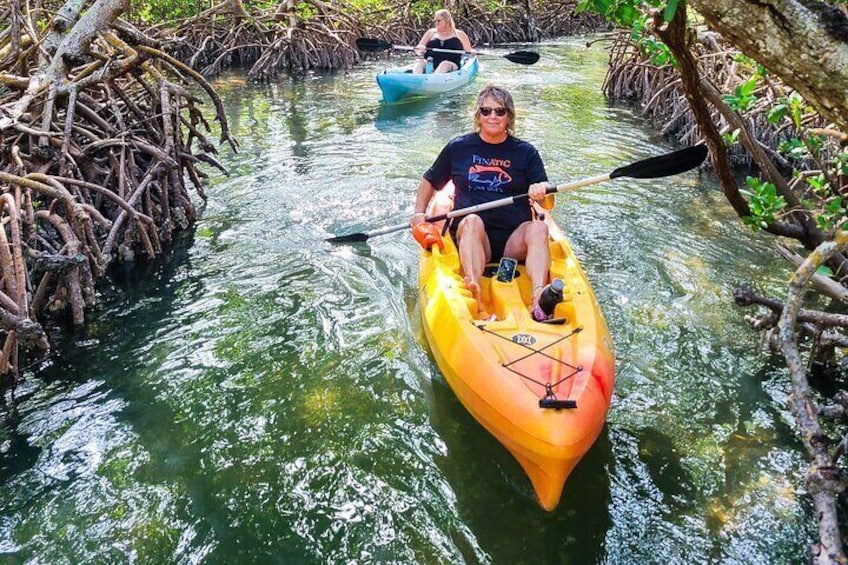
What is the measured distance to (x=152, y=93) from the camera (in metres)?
5.48

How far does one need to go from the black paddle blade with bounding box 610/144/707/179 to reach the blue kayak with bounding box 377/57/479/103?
6.70 metres

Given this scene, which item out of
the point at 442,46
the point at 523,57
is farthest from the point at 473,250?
the point at 442,46

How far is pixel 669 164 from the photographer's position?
365 centimetres

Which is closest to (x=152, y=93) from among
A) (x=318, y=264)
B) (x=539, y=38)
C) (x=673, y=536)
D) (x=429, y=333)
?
(x=318, y=264)

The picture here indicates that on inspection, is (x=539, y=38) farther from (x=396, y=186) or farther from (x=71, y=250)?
(x=71, y=250)

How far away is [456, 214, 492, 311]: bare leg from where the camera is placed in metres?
3.58

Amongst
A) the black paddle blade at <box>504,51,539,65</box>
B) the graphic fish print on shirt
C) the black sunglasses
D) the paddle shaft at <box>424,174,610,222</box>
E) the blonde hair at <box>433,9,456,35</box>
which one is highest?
the blonde hair at <box>433,9,456,35</box>

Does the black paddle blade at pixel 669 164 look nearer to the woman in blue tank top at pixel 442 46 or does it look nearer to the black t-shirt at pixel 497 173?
the black t-shirt at pixel 497 173

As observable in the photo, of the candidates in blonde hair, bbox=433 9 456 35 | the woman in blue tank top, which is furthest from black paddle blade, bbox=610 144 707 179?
blonde hair, bbox=433 9 456 35

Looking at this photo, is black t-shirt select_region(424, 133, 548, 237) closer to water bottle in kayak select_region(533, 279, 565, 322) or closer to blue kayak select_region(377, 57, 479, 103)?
water bottle in kayak select_region(533, 279, 565, 322)

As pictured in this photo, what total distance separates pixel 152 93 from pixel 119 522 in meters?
3.89

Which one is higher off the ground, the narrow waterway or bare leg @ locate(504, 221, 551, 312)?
bare leg @ locate(504, 221, 551, 312)

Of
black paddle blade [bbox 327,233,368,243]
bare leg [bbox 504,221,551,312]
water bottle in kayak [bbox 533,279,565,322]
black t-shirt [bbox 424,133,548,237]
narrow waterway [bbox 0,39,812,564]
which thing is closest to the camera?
narrow waterway [bbox 0,39,812,564]

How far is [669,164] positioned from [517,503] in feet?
6.72
